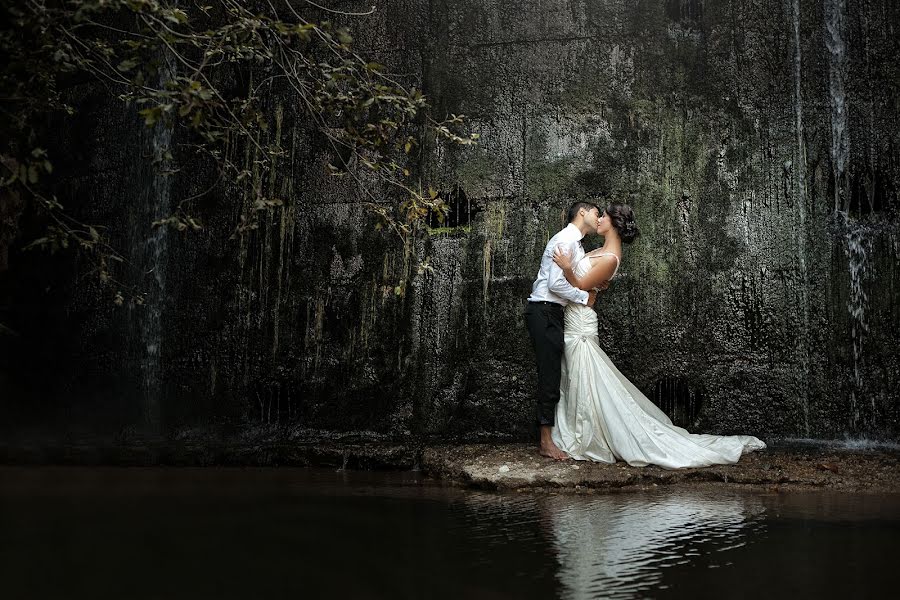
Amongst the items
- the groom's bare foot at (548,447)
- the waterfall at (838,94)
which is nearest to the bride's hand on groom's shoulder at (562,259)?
the groom's bare foot at (548,447)

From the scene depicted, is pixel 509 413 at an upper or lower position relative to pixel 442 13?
lower

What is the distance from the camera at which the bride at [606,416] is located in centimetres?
593

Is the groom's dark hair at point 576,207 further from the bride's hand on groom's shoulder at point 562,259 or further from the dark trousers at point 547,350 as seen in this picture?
the dark trousers at point 547,350

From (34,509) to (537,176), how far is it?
4.91 m

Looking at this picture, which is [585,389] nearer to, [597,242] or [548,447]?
[548,447]

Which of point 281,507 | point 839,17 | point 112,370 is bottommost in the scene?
point 281,507

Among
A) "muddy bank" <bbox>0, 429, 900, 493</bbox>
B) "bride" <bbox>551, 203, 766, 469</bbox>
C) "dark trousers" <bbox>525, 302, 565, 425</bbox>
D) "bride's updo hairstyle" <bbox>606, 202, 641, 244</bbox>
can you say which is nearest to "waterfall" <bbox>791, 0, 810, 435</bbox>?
"muddy bank" <bbox>0, 429, 900, 493</bbox>

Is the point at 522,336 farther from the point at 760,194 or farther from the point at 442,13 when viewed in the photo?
the point at 442,13

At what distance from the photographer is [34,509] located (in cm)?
458

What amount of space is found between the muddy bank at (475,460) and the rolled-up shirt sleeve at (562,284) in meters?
1.33

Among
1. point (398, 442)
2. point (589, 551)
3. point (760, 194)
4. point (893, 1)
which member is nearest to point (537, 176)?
point (760, 194)

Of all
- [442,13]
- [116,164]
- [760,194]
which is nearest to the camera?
[760,194]

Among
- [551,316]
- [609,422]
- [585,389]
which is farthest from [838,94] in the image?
[609,422]

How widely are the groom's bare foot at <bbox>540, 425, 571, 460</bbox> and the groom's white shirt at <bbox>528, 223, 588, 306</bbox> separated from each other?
107 cm
